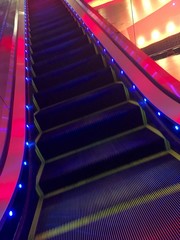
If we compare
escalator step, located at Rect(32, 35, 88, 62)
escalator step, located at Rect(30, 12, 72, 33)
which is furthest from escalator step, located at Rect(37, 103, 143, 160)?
escalator step, located at Rect(30, 12, 72, 33)

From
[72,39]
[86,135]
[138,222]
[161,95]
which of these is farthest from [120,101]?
[72,39]

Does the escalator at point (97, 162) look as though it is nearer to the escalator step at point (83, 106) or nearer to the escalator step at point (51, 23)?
the escalator step at point (83, 106)

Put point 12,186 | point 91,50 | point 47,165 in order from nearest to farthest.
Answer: point 12,186 < point 47,165 < point 91,50

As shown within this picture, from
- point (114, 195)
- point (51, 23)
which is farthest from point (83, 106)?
point (51, 23)

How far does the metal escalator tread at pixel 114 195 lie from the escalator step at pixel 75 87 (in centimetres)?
135

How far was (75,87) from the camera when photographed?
3.41 meters

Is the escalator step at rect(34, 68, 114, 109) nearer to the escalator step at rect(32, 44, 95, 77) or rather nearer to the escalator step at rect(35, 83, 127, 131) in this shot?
the escalator step at rect(35, 83, 127, 131)

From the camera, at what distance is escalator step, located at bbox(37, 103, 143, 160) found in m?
2.72

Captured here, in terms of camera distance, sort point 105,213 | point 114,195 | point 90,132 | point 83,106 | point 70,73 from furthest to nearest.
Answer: point 70,73 < point 83,106 < point 90,132 < point 114,195 < point 105,213

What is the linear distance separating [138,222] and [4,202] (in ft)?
2.43

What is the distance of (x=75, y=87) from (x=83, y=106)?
1.34 ft

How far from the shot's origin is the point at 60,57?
4.24 metres

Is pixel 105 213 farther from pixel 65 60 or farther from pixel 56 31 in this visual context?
pixel 56 31

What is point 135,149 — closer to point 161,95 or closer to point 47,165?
point 161,95
